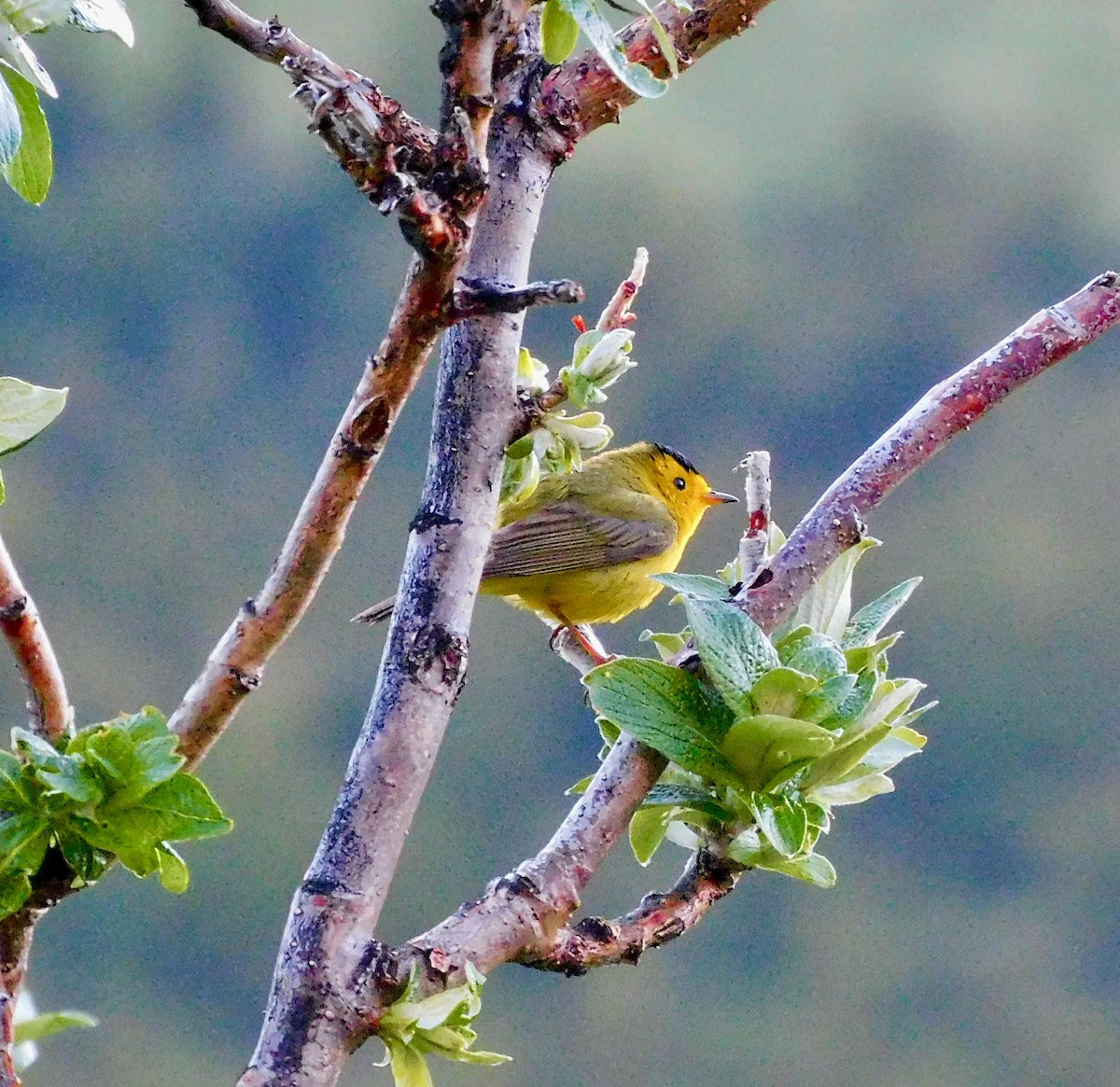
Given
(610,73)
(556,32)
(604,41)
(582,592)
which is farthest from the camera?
(582,592)

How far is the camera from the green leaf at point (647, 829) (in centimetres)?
91

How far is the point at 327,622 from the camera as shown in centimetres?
1344

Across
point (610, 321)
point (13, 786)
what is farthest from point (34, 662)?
point (610, 321)

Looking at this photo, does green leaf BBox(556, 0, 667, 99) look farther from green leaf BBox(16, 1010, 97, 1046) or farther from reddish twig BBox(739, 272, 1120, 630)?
green leaf BBox(16, 1010, 97, 1046)

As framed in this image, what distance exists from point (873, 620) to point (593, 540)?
182 centimetres

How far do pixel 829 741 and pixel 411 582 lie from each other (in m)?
0.24

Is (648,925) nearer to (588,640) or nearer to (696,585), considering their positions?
(696,585)

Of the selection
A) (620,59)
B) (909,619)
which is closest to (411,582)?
(620,59)

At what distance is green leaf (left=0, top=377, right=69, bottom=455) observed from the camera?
707 millimetres

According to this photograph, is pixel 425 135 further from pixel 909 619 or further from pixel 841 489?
pixel 909 619

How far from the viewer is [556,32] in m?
0.64

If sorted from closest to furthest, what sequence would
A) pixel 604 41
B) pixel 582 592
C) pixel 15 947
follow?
pixel 604 41 → pixel 15 947 → pixel 582 592

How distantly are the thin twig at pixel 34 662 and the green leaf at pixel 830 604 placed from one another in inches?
16.7

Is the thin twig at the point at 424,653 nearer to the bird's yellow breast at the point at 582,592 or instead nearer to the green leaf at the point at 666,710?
the green leaf at the point at 666,710
